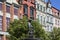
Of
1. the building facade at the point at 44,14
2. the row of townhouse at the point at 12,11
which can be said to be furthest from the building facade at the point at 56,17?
the row of townhouse at the point at 12,11

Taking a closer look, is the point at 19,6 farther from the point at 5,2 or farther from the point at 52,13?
the point at 52,13

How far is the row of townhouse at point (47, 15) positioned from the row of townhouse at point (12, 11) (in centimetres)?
419

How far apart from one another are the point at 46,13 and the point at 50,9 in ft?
14.5

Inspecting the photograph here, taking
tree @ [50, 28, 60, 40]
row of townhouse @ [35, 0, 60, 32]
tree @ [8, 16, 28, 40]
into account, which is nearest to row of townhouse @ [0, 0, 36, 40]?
row of townhouse @ [35, 0, 60, 32]

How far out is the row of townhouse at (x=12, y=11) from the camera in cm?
5647

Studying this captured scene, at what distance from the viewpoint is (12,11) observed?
2372 inches

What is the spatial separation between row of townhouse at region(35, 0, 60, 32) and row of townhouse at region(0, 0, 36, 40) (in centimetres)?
419

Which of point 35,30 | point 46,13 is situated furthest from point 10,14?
point 46,13

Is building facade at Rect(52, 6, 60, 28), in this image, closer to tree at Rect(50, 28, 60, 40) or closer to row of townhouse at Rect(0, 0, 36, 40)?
row of townhouse at Rect(0, 0, 36, 40)

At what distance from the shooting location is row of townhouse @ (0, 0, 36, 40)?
56.5 metres

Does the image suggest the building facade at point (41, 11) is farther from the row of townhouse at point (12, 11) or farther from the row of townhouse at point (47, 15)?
the row of townhouse at point (12, 11)

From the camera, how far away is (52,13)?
8700 cm

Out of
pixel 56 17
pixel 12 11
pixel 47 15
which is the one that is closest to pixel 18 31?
pixel 12 11

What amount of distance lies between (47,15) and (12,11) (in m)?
23.3
